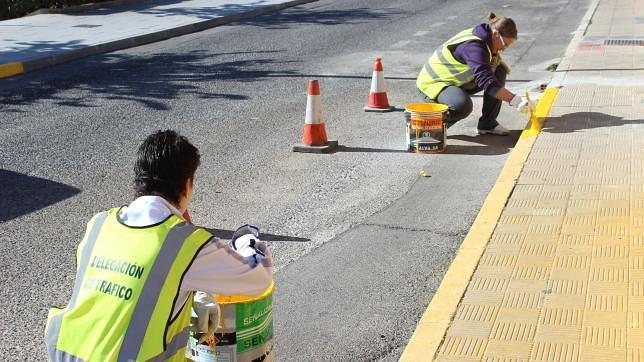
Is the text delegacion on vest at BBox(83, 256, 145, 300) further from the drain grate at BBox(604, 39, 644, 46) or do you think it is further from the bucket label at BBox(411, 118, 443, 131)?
the drain grate at BBox(604, 39, 644, 46)

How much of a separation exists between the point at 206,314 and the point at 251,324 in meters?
0.18

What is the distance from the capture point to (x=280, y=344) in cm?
477

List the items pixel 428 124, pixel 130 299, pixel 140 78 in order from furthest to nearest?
pixel 140 78, pixel 428 124, pixel 130 299

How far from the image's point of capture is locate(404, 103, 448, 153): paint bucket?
28.1 ft

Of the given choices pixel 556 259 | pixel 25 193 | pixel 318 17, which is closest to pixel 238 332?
pixel 556 259

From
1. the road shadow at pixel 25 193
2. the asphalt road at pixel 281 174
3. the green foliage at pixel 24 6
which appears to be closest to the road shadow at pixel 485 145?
the asphalt road at pixel 281 174

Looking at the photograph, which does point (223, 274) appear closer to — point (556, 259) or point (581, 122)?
point (556, 259)

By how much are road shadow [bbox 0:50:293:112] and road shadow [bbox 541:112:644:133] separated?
12.9 ft

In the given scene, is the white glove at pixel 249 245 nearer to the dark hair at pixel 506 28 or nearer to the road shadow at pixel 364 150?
the road shadow at pixel 364 150

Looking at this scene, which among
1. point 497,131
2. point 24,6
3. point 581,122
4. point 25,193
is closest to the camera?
point 25,193

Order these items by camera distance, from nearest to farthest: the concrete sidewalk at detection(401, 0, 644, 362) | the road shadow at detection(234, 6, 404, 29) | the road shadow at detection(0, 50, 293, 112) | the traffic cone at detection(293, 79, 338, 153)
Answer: the concrete sidewalk at detection(401, 0, 644, 362) < the traffic cone at detection(293, 79, 338, 153) < the road shadow at detection(0, 50, 293, 112) < the road shadow at detection(234, 6, 404, 29)

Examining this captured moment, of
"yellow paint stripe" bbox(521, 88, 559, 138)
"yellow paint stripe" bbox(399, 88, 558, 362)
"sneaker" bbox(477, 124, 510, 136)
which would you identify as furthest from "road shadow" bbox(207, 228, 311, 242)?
"sneaker" bbox(477, 124, 510, 136)

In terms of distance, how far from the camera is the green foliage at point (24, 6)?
19.9 meters

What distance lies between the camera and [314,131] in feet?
28.9
